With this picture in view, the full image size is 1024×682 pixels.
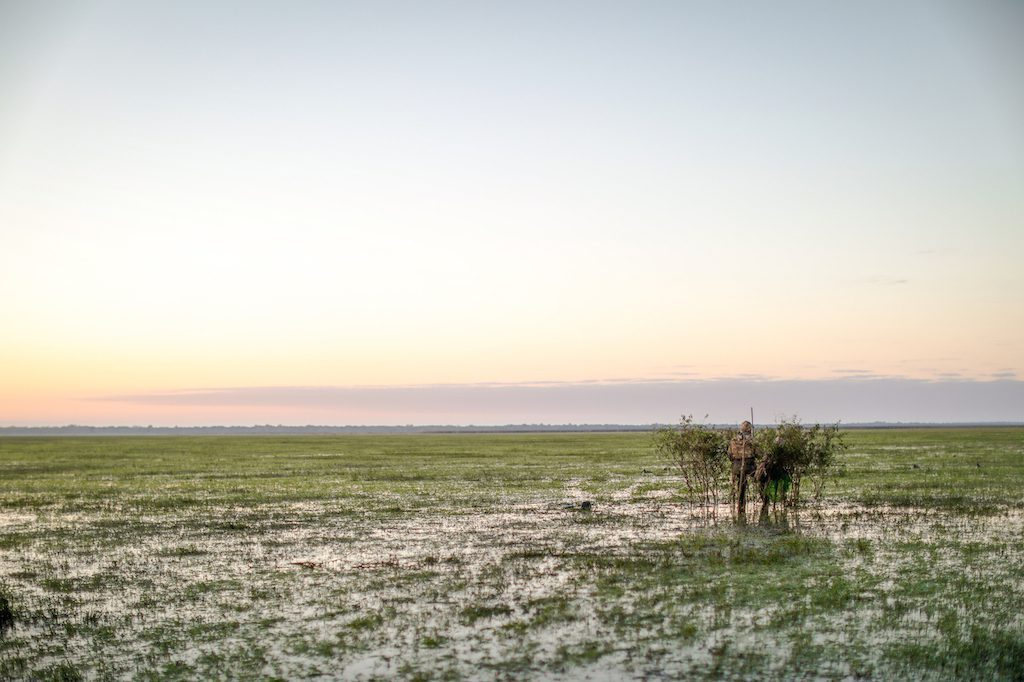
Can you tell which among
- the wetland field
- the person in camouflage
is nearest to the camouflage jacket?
the person in camouflage

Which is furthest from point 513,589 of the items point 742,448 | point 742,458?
point 742,448

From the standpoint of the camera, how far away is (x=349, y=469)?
178 feet

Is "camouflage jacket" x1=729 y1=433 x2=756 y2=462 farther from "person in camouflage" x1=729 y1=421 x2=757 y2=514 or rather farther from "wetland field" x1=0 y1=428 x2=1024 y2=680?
"wetland field" x1=0 y1=428 x2=1024 y2=680

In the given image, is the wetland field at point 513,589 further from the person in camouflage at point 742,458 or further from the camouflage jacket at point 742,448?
the camouflage jacket at point 742,448

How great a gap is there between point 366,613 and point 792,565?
31.0 ft

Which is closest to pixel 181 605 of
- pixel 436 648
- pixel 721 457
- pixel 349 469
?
pixel 436 648

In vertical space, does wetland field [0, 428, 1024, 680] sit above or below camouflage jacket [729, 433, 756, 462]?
below

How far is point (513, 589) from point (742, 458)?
1418 cm

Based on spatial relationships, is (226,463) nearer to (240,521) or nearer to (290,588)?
(240,521)

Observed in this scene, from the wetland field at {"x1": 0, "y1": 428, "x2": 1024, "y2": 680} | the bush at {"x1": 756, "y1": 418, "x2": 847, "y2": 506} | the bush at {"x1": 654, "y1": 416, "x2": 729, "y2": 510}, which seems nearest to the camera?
the wetland field at {"x1": 0, "y1": 428, "x2": 1024, "y2": 680}

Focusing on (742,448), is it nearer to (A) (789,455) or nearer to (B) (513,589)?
(A) (789,455)

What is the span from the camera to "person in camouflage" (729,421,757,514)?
92.3 ft

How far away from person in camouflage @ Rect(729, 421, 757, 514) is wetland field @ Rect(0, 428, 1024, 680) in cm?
86

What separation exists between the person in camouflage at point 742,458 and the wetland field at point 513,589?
0.86 meters
